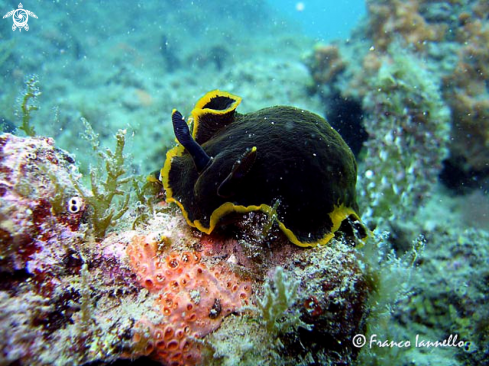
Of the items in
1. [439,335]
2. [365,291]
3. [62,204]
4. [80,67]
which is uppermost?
[80,67]

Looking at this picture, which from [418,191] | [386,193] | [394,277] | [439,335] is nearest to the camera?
[394,277]

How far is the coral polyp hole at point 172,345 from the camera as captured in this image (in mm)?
1703

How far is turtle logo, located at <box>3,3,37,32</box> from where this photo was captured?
15.8 m

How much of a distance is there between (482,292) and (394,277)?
11.2 feet

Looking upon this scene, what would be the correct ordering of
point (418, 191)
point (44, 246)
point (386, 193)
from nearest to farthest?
point (44, 246) < point (386, 193) < point (418, 191)

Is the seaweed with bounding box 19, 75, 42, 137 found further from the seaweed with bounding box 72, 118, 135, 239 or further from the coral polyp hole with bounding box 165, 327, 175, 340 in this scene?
the coral polyp hole with bounding box 165, 327, 175, 340

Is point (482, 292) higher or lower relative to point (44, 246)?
lower

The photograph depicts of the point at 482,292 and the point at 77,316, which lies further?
the point at 482,292

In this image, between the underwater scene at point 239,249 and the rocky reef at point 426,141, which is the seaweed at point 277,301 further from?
the rocky reef at point 426,141

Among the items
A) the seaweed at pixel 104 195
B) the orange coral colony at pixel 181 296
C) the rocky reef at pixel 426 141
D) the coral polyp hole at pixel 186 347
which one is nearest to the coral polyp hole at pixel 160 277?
the orange coral colony at pixel 181 296

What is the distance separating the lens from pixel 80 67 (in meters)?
15.0

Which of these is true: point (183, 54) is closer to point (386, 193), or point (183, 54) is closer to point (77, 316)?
point (386, 193)

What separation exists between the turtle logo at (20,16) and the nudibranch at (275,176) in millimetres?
19892

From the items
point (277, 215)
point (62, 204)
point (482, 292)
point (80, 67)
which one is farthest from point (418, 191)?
point (80, 67)
